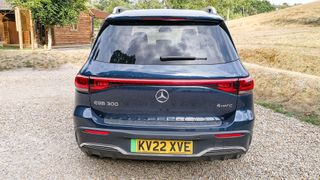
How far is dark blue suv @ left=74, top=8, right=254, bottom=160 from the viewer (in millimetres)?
2988

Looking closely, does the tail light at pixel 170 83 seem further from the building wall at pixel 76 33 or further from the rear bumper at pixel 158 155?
the building wall at pixel 76 33

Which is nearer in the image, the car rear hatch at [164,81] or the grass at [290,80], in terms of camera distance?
the car rear hatch at [164,81]

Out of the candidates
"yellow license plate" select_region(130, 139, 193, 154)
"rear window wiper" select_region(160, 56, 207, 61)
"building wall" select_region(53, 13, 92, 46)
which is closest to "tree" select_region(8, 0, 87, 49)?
"building wall" select_region(53, 13, 92, 46)

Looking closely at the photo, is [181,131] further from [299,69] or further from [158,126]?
[299,69]

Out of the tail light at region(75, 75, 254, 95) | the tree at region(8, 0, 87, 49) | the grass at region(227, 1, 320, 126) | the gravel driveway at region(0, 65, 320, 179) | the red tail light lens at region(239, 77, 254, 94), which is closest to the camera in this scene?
the tail light at region(75, 75, 254, 95)

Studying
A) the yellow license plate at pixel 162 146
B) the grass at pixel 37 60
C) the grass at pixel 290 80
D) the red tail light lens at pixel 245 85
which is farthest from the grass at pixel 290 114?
the grass at pixel 37 60

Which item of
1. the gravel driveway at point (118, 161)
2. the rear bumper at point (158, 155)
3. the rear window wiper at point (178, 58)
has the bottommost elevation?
the gravel driveway at point (118, 161)

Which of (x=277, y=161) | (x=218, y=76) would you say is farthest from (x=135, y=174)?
(x=277, y=161)

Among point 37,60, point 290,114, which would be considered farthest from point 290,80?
point 37,60

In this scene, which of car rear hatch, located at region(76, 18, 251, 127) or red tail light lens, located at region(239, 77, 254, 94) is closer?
car rear hatch, located at region(76, 18, 251, 127)

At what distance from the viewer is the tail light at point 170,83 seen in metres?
2.96

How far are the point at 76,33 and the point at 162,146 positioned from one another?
28621 mm

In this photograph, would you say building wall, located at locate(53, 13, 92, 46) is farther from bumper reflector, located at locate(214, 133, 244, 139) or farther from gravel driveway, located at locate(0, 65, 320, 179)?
bumper reflector, located at locate(214, 133, 244, 139)

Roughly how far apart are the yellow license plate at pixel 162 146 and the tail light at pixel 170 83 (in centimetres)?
54
